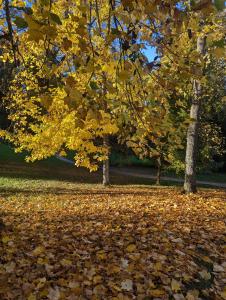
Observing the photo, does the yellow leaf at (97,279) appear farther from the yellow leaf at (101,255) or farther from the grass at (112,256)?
the yellow leaf at (101,255)

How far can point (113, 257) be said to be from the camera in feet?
17.7

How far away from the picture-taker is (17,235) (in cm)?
617

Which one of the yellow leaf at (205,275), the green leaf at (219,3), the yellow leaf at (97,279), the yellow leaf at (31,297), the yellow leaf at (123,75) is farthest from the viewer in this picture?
the yellow leaf at (205,275)

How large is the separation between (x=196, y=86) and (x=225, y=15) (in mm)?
2800

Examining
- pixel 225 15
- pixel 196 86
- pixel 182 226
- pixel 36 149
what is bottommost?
pixel 182 226

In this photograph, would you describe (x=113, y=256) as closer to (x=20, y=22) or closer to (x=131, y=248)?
(x=131, y=248)

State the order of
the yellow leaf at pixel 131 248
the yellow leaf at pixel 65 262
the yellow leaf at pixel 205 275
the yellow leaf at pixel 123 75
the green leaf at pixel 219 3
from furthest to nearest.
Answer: the yellow leaf at pixel 131 248
the yellow leaf at pixel 205 275
the yellow leaf at pixel 65 262
the yellow leaf at pixel 123 75
the green leaf at pixel 219 3

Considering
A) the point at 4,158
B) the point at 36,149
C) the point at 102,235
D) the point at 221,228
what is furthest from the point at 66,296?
the point at 4,158

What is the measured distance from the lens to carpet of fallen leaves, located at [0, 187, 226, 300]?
4531mm

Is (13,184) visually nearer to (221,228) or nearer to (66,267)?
(221,228)

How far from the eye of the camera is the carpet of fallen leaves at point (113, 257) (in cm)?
453

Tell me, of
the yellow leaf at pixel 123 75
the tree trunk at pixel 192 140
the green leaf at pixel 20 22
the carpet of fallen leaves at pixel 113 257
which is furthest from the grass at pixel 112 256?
the tree trunk at pixel 192 140

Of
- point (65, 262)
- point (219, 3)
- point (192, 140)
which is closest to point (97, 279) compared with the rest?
point (65, 262)

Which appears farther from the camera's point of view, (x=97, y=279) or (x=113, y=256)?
(x=113, y=256)
